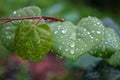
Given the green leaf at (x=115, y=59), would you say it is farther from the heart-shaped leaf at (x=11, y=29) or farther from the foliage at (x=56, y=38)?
the heart-shaped leaf at (x=11, y=29)

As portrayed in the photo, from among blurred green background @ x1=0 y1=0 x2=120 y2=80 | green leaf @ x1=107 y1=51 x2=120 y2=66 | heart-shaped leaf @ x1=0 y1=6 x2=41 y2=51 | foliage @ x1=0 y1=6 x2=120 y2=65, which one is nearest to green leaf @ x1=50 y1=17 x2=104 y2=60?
foliage @ x1=0 y1=6 x2=120 y2=65

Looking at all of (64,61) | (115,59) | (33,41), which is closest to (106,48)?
(115,59)

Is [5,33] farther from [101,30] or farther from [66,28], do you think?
[101,30]

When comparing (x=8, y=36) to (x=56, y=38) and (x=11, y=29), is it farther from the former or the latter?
(x=56, y=38)

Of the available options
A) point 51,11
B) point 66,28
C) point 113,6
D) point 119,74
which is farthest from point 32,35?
point 113,6

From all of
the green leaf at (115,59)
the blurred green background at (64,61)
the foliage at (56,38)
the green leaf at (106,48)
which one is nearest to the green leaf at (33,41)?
the foliage at (56,38)

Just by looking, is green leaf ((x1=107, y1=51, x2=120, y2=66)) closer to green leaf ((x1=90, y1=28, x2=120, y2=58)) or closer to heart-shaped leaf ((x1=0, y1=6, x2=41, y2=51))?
green leaf ((x1=90, y1=28, x2=120, y2=58))
